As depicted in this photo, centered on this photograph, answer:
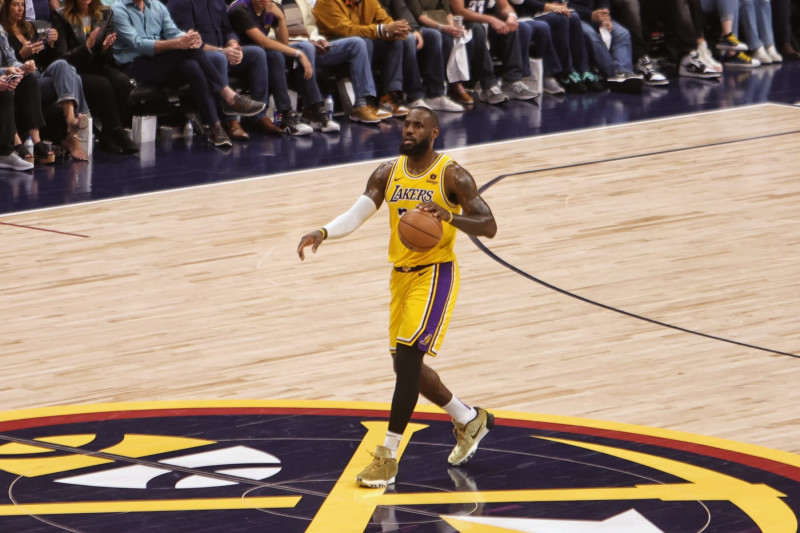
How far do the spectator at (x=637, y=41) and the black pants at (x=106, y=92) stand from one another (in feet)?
23.4

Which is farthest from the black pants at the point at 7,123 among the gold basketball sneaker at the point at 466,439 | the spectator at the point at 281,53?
the gold basketball sneaker at the point at 466,439

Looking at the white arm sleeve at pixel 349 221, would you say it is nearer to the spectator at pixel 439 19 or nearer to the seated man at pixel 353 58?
the seated man at pixel 353 58

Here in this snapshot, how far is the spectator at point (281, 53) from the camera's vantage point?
555 inches

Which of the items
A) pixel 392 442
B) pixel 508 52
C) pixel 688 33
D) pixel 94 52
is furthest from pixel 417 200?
pixel 688 33

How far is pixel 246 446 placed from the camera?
21.0ft

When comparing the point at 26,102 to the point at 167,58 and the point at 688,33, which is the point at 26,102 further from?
the point at 688,33

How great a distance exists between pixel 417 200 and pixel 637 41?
12.1 m

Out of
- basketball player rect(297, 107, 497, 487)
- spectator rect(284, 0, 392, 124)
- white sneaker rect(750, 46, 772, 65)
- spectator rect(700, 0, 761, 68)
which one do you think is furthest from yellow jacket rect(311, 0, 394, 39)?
basketball player rect(297, 107, 497, 487)

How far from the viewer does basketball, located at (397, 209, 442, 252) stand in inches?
227

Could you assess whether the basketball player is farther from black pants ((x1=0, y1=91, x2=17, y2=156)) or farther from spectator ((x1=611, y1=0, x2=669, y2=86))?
spectator ((x1=611, y1=0, x2=669, y2=86))

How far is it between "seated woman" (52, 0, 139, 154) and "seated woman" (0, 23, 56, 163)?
25.6 inches

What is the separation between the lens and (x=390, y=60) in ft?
49.0

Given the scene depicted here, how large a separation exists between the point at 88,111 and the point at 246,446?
734cm

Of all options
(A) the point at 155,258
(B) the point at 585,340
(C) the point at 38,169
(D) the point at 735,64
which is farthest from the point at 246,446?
(D) the point at 735,64
